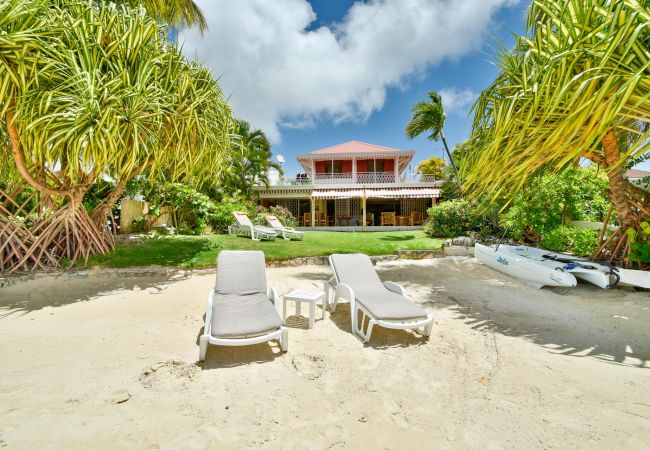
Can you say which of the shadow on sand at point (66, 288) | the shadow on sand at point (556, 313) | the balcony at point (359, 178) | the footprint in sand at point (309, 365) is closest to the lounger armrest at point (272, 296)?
the footprint in sand at point (309, 365)

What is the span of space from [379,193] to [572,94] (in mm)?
21040

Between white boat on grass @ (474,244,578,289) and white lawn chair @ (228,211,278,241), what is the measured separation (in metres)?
8.99

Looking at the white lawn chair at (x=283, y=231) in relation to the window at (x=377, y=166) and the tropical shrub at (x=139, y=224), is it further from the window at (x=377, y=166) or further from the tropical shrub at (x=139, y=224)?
the window at (x=377, y=166)

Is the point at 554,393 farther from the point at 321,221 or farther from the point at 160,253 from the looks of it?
the point at 321,221

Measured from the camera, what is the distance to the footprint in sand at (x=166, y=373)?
129 inches

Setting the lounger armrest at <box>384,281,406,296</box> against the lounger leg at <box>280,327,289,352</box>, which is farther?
the lounger armrest at <box>384,281,406,296</box>

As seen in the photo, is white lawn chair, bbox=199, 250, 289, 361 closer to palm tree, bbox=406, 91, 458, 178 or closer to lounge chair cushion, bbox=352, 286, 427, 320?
lounge chair cushion, bbox=352, 286, 427, 320

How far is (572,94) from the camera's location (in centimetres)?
434

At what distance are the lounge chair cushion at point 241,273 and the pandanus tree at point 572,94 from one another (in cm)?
453

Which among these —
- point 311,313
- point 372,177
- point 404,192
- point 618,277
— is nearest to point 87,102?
point 311,313

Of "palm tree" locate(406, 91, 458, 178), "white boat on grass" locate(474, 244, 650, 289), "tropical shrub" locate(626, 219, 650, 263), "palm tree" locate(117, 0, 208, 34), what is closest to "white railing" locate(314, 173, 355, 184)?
"palm tree" locate(406, 91, 458, 178)

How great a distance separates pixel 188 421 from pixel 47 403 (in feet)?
4.94

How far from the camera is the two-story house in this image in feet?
84.1

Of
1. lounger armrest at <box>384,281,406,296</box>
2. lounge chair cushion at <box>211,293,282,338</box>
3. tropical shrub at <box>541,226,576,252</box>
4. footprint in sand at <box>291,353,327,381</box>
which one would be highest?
tropical shrub at <box>541,226,576,252</box>
